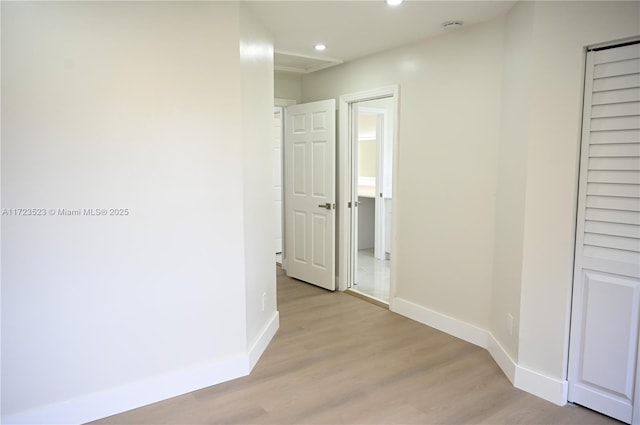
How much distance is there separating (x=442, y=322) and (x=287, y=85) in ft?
9.95

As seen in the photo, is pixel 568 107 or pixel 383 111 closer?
pixel 568 107

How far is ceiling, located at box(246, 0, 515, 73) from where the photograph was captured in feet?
8.89

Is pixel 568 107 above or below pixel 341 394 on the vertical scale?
above

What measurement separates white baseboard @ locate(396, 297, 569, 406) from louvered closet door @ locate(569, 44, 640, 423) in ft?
0.47

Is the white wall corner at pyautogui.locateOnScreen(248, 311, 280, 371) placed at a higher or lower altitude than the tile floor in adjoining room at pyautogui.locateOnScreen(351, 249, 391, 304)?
higher

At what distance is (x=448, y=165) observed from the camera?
3.34m

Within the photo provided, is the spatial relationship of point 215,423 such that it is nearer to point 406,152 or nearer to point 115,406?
point 115,406

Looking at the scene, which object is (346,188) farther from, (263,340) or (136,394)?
(136,394)

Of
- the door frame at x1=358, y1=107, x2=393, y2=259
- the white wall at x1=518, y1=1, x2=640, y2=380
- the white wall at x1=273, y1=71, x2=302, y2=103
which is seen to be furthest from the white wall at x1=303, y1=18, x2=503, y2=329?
the door frame at x1=358, y1=107, x2=393, y2=259

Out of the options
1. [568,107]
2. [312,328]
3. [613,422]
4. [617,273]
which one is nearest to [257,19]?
[568,107]

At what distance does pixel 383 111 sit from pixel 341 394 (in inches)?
156

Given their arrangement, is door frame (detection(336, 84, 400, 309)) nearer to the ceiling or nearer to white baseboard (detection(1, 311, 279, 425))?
the ceiling

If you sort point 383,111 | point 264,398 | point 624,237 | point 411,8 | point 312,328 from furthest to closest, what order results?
point 383,111 < point 312,328 < point 411,8 < point 264,398 < point 624,237

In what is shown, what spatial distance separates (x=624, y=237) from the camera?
2.21m
